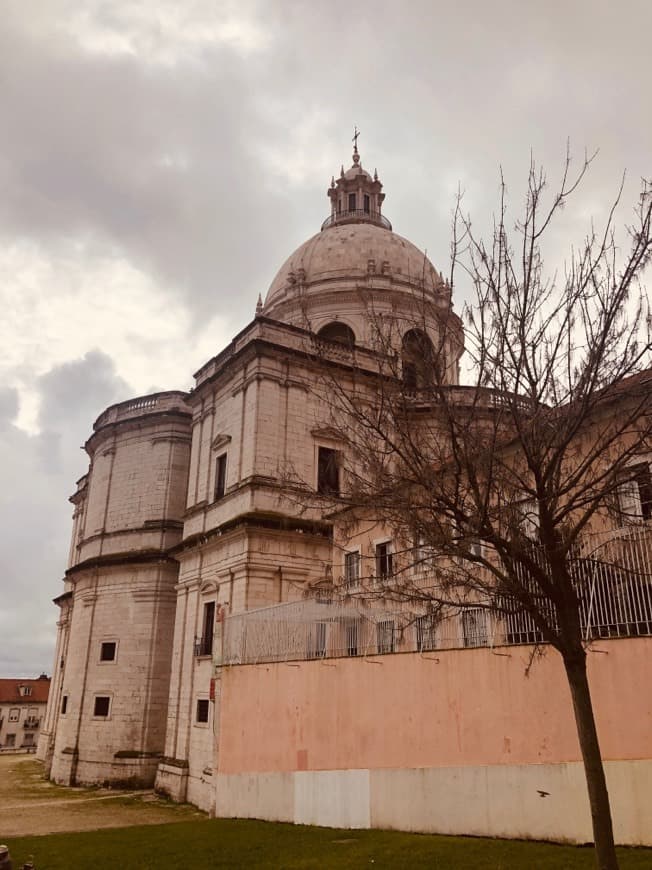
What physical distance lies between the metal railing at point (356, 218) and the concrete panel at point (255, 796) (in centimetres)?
3225

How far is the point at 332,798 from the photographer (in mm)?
12953

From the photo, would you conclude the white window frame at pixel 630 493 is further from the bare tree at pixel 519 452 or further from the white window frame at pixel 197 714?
the white window frame at pixel 197 714

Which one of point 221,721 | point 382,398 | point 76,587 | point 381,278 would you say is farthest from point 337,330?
point 382,398

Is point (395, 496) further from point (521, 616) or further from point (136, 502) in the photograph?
point (136, 502)

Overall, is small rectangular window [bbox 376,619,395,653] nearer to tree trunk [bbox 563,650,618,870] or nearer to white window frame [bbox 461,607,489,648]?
white window frame [bbox 461,607,489,648]

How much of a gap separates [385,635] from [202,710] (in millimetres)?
11326

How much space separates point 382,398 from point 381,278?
2630cm

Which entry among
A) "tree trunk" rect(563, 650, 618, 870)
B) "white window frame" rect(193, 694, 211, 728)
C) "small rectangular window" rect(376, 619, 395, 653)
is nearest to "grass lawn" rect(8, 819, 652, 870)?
"tree trunk" rect(563, 650, 618, 870)

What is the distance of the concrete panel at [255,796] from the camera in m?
13.9

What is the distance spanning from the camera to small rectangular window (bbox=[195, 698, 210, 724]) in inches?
866

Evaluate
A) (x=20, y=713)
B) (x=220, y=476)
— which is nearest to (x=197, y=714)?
(x=220, y=476)

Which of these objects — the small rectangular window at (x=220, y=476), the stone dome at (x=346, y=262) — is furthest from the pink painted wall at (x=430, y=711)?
the stone dome at (x=346, y=262)

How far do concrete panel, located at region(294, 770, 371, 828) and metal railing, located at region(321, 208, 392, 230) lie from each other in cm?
3288

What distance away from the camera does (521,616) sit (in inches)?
433
